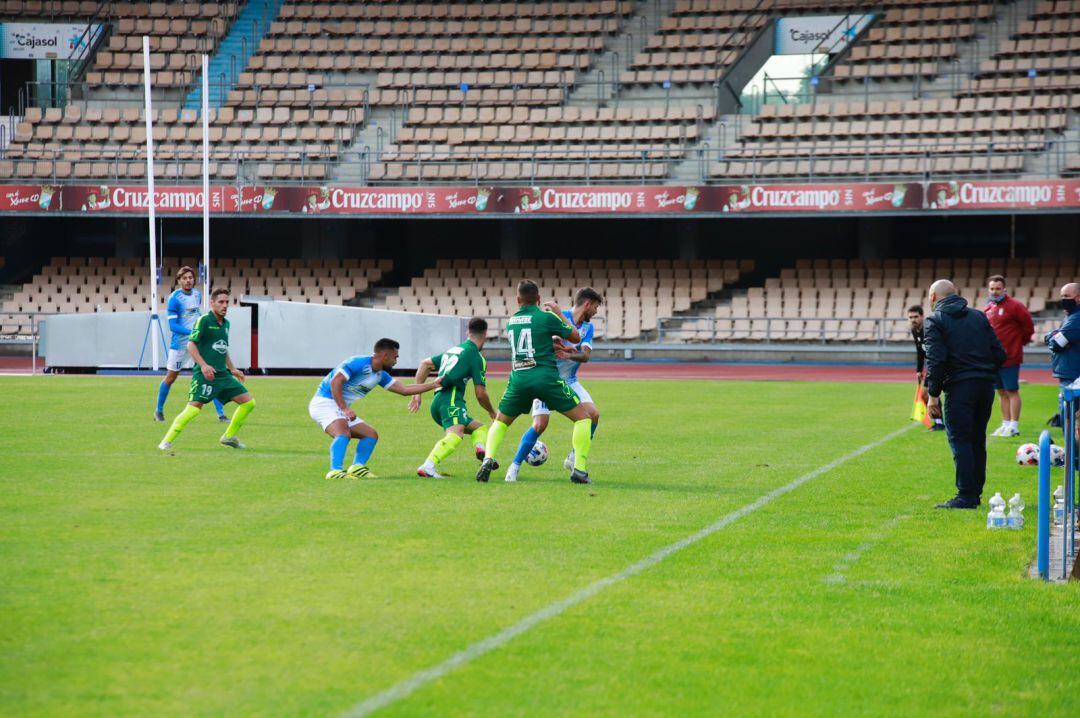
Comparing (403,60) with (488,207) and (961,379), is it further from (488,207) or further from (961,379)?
(961,379)

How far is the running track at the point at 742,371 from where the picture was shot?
101 feet

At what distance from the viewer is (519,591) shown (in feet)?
25.1

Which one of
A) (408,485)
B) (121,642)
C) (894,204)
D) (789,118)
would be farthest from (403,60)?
(121,642)

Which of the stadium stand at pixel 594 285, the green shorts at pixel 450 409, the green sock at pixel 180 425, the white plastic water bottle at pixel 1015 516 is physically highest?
the stadium stand at pixel 594 285

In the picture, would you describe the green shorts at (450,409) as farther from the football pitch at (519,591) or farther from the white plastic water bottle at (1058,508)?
the white plastic water bottle at (1058,508)

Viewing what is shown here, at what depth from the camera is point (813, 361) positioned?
1443 inches

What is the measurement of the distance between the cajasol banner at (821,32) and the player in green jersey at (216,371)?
33.0 meters

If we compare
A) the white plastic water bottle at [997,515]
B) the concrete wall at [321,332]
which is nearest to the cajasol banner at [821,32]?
the concrete wall at [321,332]

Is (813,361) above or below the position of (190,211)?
below

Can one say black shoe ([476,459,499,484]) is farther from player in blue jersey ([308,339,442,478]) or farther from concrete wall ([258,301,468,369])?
concrete wall ([258,301,468,369])

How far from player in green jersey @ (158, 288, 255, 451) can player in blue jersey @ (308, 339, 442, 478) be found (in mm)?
2735

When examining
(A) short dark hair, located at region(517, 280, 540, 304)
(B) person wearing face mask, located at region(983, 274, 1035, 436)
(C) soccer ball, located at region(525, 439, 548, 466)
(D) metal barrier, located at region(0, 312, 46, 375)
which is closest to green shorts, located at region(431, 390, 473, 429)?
(C) soccer ball, located at region(525, 439, 548, 466)

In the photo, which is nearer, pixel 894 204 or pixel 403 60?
pixel 894 204

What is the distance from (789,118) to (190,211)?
17.8m
